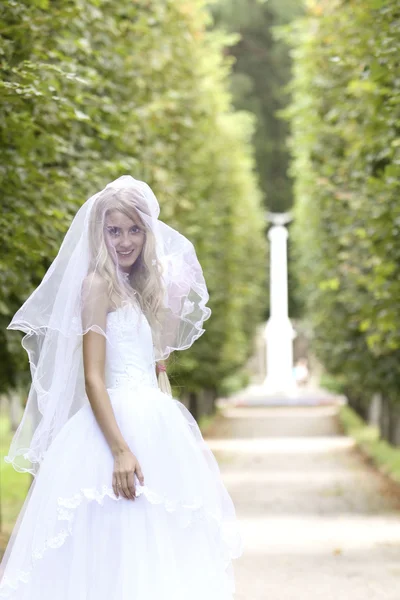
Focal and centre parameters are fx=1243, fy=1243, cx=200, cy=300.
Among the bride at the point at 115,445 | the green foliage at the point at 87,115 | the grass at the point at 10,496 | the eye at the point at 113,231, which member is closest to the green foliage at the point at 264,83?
the green foliage at the point at 87,115

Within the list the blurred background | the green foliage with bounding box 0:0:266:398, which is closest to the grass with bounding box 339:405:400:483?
the blurred background

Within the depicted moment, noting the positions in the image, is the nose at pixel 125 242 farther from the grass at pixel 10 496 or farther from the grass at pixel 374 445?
the grass at pixel 374 445

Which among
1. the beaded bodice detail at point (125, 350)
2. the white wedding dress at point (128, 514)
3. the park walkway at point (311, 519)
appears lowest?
the park walkway at point (311, 519)

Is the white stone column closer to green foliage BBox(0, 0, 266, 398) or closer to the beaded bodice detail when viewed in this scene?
green foliage BBox(0, 0, 266, 398)

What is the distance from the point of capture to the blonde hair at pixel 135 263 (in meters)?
5.14

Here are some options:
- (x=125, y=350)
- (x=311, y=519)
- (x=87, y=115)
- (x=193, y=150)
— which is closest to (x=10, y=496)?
(x=311, y=519)

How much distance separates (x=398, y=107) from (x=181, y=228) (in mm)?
5796

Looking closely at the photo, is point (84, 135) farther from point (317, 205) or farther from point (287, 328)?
point (287, 328)

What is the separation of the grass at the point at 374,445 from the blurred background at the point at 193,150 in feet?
0.37

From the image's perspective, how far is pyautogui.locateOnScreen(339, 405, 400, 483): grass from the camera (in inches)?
786

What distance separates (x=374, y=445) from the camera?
2445 cm

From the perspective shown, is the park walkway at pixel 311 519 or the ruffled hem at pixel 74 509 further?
the park walkway at pixel 311 519

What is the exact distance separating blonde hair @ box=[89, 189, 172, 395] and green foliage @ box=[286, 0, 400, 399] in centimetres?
424

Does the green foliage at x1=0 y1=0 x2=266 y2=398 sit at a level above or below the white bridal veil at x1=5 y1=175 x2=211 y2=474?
above
